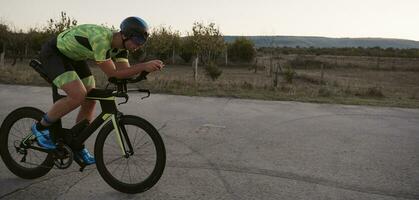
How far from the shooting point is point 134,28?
154 inches

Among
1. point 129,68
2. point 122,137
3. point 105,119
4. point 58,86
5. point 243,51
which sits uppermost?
point 129,68

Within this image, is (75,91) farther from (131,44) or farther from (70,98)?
(131,44)

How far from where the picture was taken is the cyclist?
3888 millimetres

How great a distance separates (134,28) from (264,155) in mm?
2729

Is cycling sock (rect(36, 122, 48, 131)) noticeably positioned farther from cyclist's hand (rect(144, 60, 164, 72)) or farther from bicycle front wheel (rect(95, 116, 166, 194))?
cyclist's hand (rect(144, 60, 164, 72))

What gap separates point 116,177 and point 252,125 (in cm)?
391

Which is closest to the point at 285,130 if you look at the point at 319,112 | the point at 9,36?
the point at 319,112

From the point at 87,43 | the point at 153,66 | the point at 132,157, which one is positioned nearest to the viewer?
the point at 153,66

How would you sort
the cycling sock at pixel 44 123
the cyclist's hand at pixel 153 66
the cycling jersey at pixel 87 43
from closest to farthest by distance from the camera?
the cyclist's hand at pixel 153 66, the cycling jersey at pixel 87 43, the cycling sock at pixel 44 123

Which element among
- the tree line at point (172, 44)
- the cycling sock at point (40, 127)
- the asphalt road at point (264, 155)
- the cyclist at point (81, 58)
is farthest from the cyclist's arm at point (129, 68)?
the tree line at point (172, 44)

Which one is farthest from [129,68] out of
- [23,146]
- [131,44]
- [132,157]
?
[23,146]

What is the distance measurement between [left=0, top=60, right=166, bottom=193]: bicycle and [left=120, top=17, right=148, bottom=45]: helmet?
37 centimetres

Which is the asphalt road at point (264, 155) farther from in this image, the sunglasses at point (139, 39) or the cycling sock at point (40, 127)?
the sunglasses at point (139, 39)

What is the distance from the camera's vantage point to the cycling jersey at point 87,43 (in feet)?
12.7
